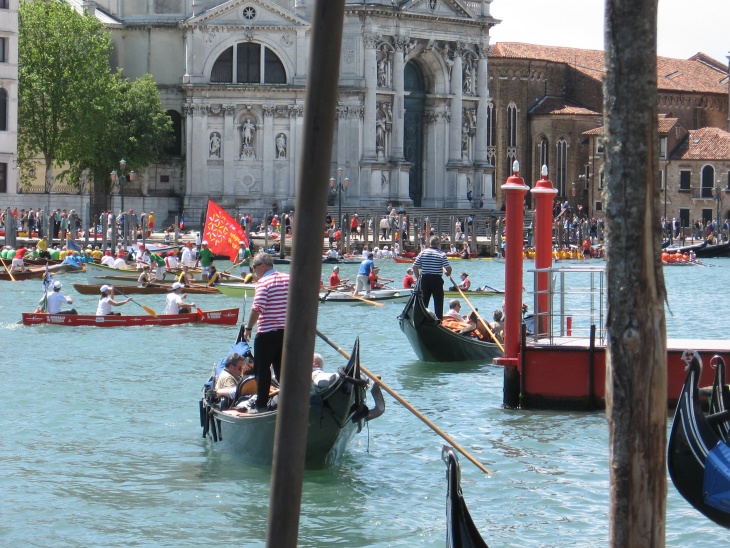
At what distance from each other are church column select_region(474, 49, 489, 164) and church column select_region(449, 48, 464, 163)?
964 mm

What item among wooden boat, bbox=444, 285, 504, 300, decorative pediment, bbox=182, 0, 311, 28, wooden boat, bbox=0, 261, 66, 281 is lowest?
wooden boat, bbox=444, 285, 504, 300

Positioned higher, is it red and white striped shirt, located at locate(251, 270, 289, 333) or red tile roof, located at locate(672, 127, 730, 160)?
red tile roof, located at locate(672, 127, 730, 160)

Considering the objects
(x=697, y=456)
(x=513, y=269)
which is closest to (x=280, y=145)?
(x=513, y=269)

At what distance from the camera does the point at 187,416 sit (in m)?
14.8

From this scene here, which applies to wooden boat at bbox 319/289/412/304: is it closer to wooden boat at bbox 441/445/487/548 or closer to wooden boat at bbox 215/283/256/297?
wooden boat at bbox 215/283/256/297

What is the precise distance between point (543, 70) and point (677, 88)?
7783 mm

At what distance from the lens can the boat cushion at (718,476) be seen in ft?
27.4

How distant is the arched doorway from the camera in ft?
171

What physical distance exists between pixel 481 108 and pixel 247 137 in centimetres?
980

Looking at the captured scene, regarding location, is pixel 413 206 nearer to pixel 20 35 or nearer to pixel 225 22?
pixel 225 22

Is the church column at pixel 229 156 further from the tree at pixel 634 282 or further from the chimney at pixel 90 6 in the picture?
the tree at pixel 634 282

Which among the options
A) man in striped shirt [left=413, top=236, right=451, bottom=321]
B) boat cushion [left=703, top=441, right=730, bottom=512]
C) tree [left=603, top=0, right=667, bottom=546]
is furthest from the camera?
man in striped shirt [left=413, top=236, right=451, bottom=321]

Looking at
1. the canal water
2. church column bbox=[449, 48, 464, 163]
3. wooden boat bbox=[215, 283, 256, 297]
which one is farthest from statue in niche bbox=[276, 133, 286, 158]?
the canal water

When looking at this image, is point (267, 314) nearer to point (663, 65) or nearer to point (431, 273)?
point (431, 273)
